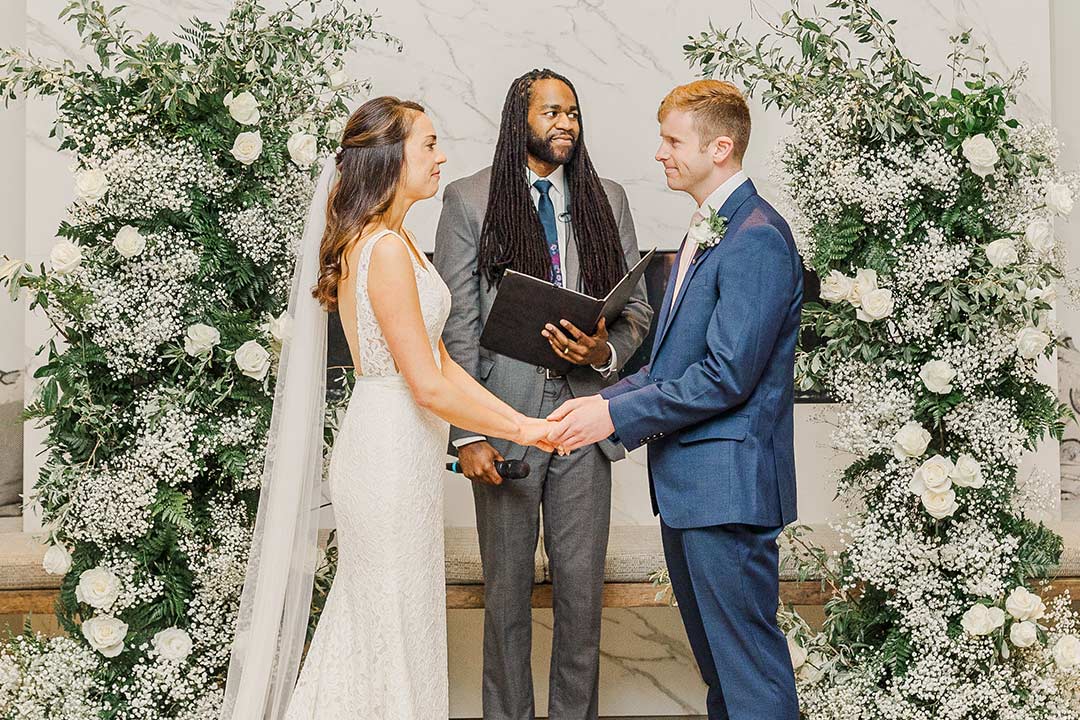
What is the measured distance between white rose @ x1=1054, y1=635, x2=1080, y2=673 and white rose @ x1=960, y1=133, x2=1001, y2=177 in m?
1.43

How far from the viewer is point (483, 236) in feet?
12.3

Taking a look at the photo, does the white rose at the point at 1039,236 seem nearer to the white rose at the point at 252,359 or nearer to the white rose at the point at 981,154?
the white rose at the point at 981,154

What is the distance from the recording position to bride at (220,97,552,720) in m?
2.99

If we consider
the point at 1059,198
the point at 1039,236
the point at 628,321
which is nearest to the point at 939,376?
the point at 1039,236

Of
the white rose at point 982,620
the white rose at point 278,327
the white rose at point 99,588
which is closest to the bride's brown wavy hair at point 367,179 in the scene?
the white rose at point 278,327

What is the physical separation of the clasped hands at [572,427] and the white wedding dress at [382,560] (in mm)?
334

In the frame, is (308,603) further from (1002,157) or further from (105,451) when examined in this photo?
(1002,157)

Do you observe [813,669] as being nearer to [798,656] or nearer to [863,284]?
[798,656]

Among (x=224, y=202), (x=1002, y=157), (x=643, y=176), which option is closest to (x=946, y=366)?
(x=1002, y=157)

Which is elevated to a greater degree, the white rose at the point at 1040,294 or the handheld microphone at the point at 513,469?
the white rose at the point at 1040,294

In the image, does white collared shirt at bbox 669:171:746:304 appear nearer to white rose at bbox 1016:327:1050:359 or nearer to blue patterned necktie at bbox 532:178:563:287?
blue patterned necktie at bbox 532:178:563:287

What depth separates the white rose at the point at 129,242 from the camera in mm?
3480

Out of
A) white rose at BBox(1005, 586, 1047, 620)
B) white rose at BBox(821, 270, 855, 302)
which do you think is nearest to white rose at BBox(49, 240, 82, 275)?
white rose at BBox(821, 270, 855, 302)

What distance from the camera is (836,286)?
3533mm
